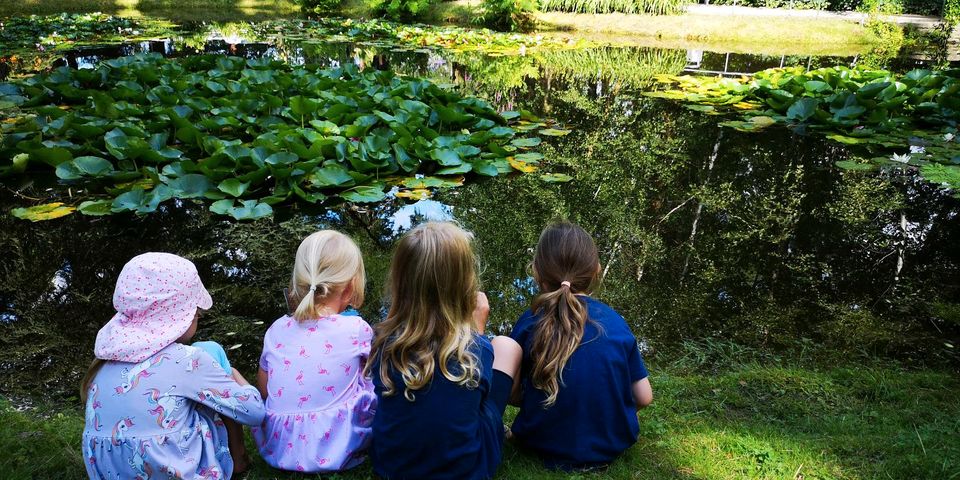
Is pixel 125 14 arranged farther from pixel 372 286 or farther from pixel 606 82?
pixel 372 286

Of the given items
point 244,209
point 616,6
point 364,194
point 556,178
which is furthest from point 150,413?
point 616,6

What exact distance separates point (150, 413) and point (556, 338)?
132 cm

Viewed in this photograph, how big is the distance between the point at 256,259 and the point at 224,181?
1.00 metres

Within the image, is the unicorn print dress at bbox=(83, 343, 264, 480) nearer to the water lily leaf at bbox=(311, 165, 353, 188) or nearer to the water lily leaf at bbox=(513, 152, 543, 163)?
the water lily leaf at bbox=(311, 165, 353, 188)

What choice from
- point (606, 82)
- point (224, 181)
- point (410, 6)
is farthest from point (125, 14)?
point (224, 181)

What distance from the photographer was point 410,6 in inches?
814

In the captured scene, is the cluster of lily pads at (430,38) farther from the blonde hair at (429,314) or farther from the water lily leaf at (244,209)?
the blonde hair at (429,314)

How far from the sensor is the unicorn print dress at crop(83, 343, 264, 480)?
1974 millimetres

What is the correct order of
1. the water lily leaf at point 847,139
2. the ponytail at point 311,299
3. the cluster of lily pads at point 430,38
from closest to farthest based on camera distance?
the ponytail at point 311,299
the water lily leaf at point 847,139
the cluster of lily pads at point 430,38

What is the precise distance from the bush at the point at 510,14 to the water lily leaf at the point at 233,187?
47.4 ft

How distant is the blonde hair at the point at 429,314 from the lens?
6.96ft

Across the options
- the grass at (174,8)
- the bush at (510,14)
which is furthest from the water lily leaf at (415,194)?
the grass at (174,8)

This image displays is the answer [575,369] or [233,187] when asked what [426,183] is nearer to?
[233,187]

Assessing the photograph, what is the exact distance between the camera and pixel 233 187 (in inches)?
198
